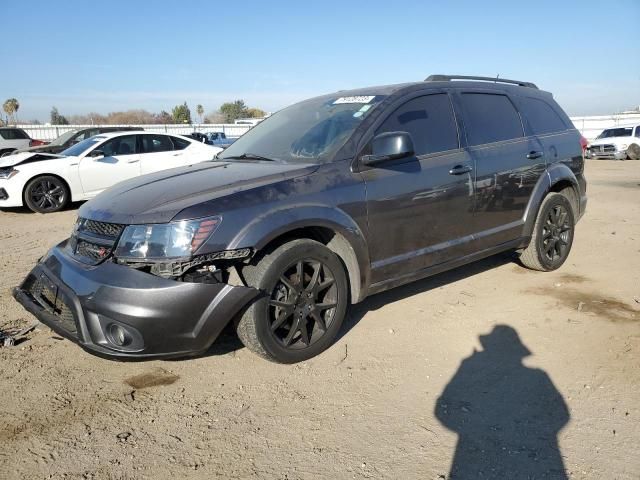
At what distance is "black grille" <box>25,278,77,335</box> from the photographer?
3080 millimetres

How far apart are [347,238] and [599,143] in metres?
24.2

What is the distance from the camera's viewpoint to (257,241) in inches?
121

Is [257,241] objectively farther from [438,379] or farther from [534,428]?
[534,428]

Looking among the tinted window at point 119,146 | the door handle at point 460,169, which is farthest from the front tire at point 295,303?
the tinted window at point 119,146

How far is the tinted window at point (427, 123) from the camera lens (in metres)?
4.02

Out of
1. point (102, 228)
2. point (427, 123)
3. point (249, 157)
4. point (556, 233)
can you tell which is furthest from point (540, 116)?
point (102, 228)

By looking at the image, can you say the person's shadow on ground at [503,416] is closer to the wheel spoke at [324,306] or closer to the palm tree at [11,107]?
the wheel spoke at [324,306]

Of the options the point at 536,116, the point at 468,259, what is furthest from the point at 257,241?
the point at 536,116

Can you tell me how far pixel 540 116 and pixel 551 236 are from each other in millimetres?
1225

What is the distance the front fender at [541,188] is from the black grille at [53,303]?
3.94 metres

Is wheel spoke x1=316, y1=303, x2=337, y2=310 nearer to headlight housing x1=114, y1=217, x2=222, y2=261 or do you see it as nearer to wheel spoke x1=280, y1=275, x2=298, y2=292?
wheel spoke x1=280, y1=275, x2=298, y2=292

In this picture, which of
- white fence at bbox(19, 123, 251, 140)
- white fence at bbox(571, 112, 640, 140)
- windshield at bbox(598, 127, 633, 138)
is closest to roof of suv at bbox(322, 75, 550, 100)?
windshield at bbox(598, 127, 633, 138)

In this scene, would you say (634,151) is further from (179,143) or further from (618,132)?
(179,143)

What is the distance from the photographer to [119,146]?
10328 mm
